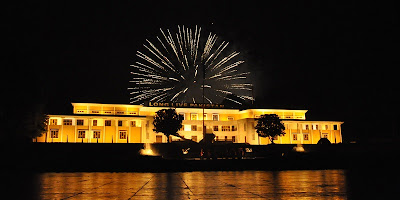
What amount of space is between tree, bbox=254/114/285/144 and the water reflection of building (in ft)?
14.8

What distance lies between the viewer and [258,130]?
67875mm

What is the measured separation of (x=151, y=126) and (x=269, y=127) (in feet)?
82.9

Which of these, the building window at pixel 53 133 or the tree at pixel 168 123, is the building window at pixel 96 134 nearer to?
the building window at pixel 53 133

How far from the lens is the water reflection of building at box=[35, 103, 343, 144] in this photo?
6550 cm

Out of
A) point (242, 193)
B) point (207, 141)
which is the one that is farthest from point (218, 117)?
point (242, 193)

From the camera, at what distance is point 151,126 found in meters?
71.4

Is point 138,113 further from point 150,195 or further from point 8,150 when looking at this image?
point 150,195

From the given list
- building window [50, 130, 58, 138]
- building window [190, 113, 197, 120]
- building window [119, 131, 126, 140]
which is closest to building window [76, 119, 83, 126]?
building window [50, 130, 58, 138]

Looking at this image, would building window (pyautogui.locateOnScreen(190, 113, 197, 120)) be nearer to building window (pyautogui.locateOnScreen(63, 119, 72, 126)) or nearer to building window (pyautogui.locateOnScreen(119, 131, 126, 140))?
building window (pyautogui.locateOnScreen(119, 131, 126, 140))

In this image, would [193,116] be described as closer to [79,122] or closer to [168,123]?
[168,123]

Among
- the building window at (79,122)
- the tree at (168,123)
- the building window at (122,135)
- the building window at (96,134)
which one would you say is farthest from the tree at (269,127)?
the building window at (79,122)

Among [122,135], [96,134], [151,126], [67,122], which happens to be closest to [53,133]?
[67,122]

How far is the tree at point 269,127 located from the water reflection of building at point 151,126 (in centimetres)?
450

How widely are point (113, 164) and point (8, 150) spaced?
42.9 feet
